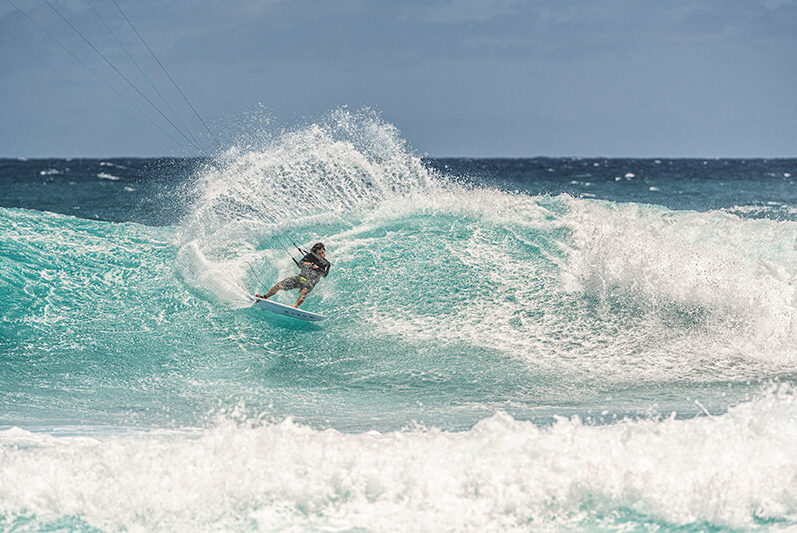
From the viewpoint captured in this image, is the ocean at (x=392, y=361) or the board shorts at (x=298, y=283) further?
the board shorts at (x=298, y=283)

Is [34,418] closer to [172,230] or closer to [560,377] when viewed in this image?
[560,377]

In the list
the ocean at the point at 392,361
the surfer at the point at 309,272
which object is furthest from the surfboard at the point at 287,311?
the surfer at the point at 309,272

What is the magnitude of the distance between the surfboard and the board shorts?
459 mm

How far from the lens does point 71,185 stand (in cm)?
3888

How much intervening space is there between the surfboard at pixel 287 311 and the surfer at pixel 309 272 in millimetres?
385

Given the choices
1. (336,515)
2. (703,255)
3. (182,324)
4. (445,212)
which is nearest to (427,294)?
(445,212)

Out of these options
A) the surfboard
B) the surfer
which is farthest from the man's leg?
the surfboard

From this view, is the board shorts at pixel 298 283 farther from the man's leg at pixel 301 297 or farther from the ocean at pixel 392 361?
the ocean at pixel 392 361

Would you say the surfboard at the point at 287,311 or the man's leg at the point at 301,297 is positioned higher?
the man's leg at the point at 301,297

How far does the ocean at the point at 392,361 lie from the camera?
465cm

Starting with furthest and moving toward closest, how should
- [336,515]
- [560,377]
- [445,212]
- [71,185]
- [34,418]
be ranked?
[71,185] < [445,212] < [560,377] < [34,418] < [336,515]

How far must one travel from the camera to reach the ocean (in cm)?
465

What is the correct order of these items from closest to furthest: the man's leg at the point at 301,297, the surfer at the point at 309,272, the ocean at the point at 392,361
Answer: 1. the ocean at the point at 392,361
2. the man's leg at the point at 301,297
3. the surfer at the point at 309,272

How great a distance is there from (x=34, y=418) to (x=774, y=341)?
7998 millimetres
